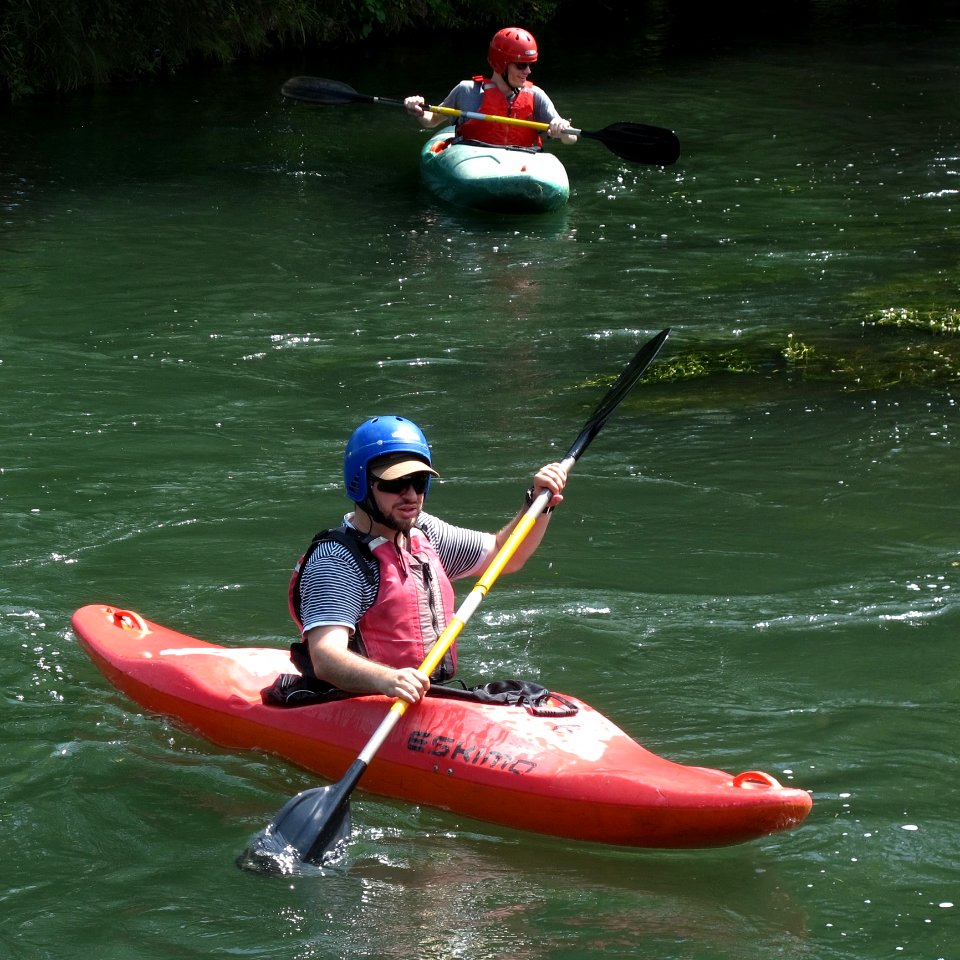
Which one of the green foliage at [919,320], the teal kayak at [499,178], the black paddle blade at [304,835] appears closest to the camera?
the black paddle blade at [304,835]

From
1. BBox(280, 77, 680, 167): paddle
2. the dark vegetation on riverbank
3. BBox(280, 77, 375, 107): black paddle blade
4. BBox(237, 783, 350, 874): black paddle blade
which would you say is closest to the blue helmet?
BBox(237, 783, 350, 874): black paddle blade

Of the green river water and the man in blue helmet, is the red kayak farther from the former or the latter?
the man in blue helmet

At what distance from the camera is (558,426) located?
25.0ft

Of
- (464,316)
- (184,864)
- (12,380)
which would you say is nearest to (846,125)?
(464,316)

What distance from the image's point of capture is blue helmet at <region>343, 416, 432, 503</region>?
437cm

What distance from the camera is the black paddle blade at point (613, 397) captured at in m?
5.42

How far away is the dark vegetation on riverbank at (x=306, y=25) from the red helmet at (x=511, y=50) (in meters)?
6.47

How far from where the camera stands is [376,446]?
14.4 feet

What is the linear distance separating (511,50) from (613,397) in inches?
259

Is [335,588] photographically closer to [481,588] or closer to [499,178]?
[481,588]

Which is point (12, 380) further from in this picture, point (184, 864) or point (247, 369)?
point (184, 864)

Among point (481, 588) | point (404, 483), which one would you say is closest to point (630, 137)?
point (481, 588)

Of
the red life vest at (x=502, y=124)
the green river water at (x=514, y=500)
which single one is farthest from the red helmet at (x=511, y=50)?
the green river water at (x=514, y=500)

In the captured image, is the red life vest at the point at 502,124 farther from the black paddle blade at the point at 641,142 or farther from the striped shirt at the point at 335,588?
the striped shirt at the point at 335,588
